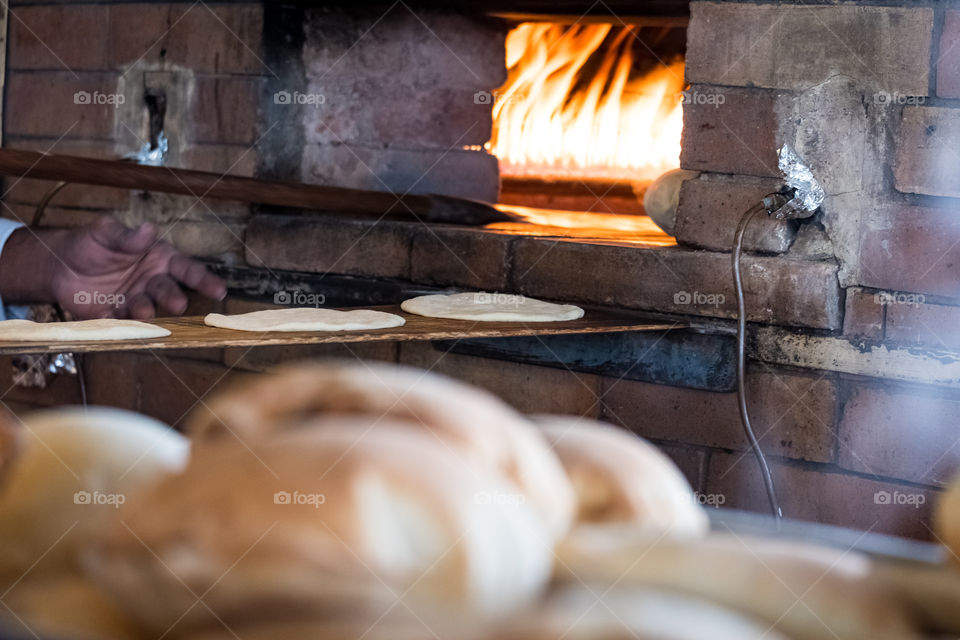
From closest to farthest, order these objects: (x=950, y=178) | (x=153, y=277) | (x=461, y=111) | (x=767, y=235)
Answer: (x=950, y=178) → (x=767, y=235) → (x=153, y=277) → (x=461, y=111)

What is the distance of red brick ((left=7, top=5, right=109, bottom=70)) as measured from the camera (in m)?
2.95

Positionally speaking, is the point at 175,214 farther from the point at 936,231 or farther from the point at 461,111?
the point at 936,231

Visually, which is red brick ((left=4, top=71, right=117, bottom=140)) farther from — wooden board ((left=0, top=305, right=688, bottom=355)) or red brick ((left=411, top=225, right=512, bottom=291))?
wooden board ((left=0, top=305, right=688, bottom=355))

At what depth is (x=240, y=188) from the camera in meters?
2.42

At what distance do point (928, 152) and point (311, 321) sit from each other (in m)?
1.16

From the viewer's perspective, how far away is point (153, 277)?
2.25 m

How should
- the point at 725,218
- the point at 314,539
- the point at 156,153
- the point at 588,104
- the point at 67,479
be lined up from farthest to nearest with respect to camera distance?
the point at 588,104, the point at 156,153, the point at 725,218, the point at 67,479, the point at 314,539

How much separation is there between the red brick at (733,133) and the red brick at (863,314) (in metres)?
0.28

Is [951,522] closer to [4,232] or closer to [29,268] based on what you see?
[29,268]

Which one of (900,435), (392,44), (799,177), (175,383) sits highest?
(392,44)

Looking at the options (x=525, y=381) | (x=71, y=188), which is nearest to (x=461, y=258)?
(x=525, y=381)

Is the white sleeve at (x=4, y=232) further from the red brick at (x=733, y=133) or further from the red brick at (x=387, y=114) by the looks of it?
the red brick at (x=733, y=133)

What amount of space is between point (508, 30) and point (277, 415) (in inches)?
108

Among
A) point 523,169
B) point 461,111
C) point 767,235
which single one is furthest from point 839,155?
point 523,169
